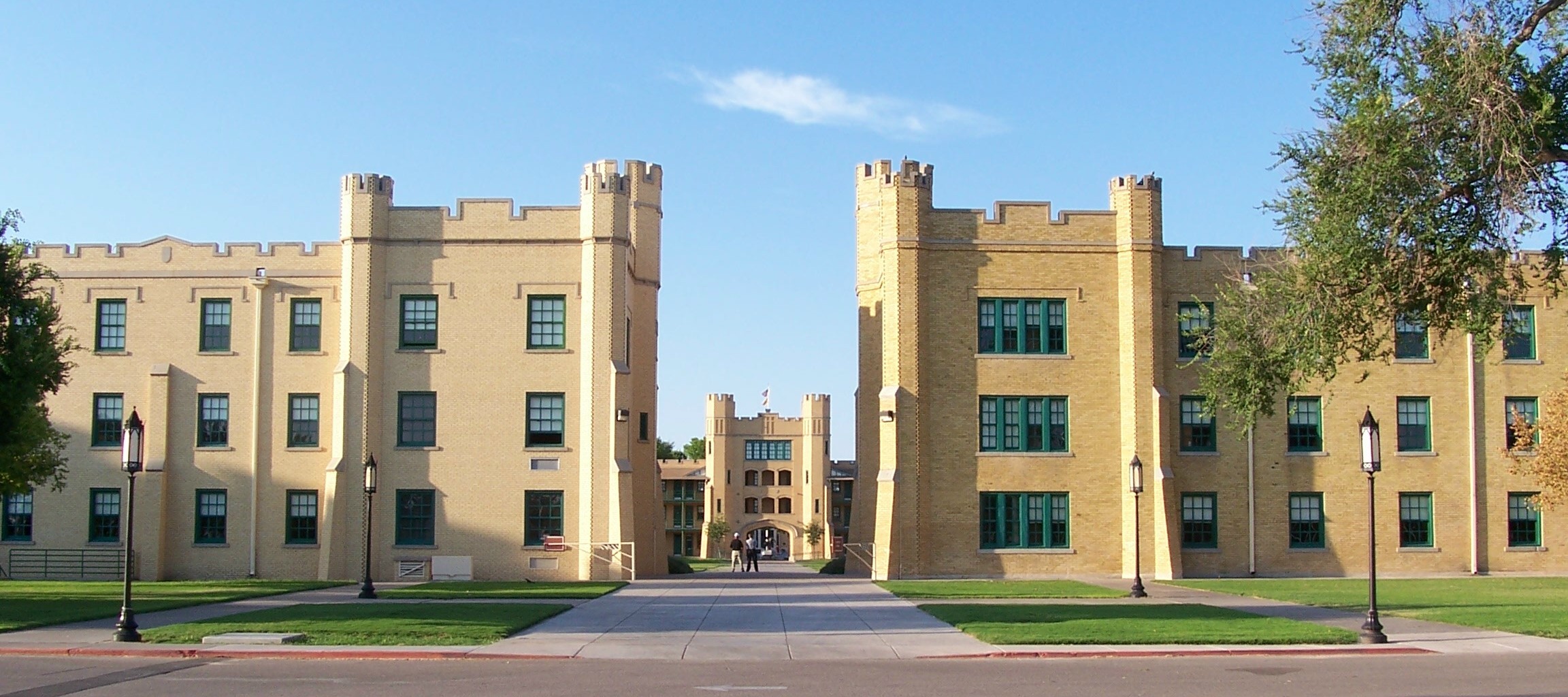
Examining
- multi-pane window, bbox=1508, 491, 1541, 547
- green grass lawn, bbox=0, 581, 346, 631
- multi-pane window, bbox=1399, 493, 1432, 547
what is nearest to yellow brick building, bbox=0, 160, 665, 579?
green grass lawn, bbox=0, 581, 346, 631

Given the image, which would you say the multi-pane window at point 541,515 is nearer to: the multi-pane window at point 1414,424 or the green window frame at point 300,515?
the green window frame at point 300,515

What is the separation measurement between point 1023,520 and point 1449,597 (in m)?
12.7

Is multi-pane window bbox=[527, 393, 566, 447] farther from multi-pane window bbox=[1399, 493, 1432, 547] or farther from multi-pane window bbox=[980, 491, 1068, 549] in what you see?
multi-pane window bbox=[1399, 493, 1432, 547]

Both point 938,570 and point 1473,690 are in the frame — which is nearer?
point 1473,690

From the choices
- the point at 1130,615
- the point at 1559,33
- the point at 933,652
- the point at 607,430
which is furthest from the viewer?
the point at 607,430

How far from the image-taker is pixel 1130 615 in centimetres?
2541

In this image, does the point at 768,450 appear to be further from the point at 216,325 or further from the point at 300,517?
the point at 216,325

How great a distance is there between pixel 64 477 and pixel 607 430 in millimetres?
15337

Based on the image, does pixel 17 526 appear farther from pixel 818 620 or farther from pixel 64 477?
pixel 818 620

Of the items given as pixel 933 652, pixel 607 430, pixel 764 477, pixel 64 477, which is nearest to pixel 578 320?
pixel 607 430

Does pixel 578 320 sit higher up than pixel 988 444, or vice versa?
pixel 578 320

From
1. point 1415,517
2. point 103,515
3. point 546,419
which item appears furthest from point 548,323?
point 1415,517

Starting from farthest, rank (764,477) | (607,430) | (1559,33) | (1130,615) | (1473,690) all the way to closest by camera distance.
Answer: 1. (764,477)
2. (607,430)
3. (1130,615)
4. (1559,33)
5. (1473,690)

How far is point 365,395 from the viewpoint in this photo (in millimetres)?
40281
